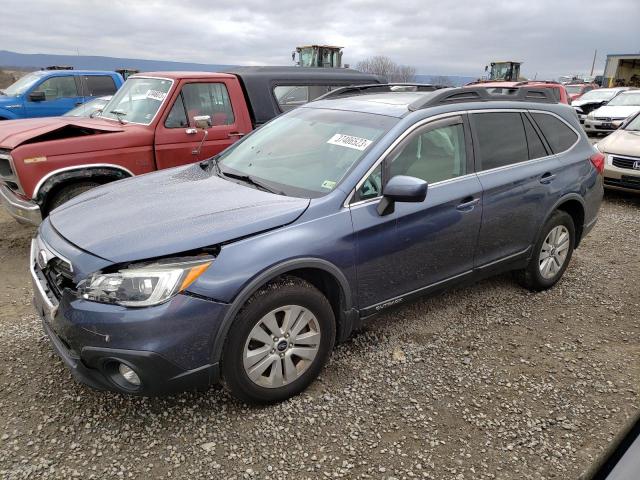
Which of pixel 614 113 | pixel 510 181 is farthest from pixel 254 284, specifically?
pixel 614 113

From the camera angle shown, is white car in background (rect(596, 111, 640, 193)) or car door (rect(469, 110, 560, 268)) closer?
car door (rect(469, 110, 560, 268))

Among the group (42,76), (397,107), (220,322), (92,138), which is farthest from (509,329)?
(42,76)

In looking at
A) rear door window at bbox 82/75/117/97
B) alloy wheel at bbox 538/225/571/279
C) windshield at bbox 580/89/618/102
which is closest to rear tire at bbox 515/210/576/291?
alloy wheel at bbox 538/225/571/279

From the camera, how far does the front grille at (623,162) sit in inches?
288

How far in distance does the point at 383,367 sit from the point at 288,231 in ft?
3.98

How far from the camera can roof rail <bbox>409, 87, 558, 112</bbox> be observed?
3346 mm

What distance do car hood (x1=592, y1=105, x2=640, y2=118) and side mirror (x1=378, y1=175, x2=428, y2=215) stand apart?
15.1 m

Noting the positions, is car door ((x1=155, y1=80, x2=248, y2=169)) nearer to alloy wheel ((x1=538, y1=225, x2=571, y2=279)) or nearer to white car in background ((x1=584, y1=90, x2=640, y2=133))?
alloy wheel ((x1=538, y1=225, x2=571, y2=279))

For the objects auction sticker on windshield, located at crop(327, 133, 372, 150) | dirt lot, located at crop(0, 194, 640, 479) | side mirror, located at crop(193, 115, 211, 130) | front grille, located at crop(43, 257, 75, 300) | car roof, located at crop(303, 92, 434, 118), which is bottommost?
dirt lot, located at crop(0, 194, 640, 479)

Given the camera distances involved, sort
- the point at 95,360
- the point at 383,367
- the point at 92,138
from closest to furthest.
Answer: the point at 95,360 → the point at 383,367 → the point at 92,138

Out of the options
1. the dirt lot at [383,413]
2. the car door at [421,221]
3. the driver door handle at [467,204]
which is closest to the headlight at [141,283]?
the dirt lot at [383,413]

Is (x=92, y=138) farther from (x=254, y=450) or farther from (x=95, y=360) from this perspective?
(x=254, y=450)

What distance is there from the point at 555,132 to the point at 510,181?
0.91 m

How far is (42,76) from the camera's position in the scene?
10414 millimetres
